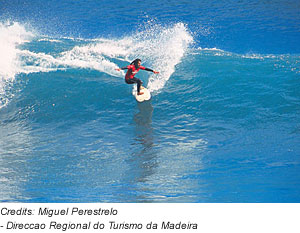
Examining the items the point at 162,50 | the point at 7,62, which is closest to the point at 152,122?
the point at 162,50

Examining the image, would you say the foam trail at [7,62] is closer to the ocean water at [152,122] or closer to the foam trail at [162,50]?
the ocean water at [152,122]

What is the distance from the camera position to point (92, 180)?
6.63 m

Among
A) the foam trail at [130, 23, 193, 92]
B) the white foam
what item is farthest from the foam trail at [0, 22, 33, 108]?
the foam trail at [130, 23, 193, 92]

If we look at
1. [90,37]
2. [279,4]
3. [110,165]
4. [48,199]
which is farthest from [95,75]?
[279,4]

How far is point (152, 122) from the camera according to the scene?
9383 mm

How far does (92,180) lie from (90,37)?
13.6 m

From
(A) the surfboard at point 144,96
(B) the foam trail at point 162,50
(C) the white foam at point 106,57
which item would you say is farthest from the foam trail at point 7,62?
(B) the foam trail at point 162,50

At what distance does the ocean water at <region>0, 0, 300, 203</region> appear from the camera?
6238 millimetres

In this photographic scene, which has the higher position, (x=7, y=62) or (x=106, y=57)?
(x=106, y=57)

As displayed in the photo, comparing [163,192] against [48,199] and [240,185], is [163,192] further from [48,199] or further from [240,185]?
[48,199]

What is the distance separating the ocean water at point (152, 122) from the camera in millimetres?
6238

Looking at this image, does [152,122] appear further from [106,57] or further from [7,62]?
[7,62]

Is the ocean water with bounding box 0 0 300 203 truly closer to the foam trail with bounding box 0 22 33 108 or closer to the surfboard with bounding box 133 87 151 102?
the foam trail with bounding box 0 22 33 108

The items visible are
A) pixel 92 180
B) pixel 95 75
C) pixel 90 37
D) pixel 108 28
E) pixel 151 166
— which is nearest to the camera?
pixel 92 180
